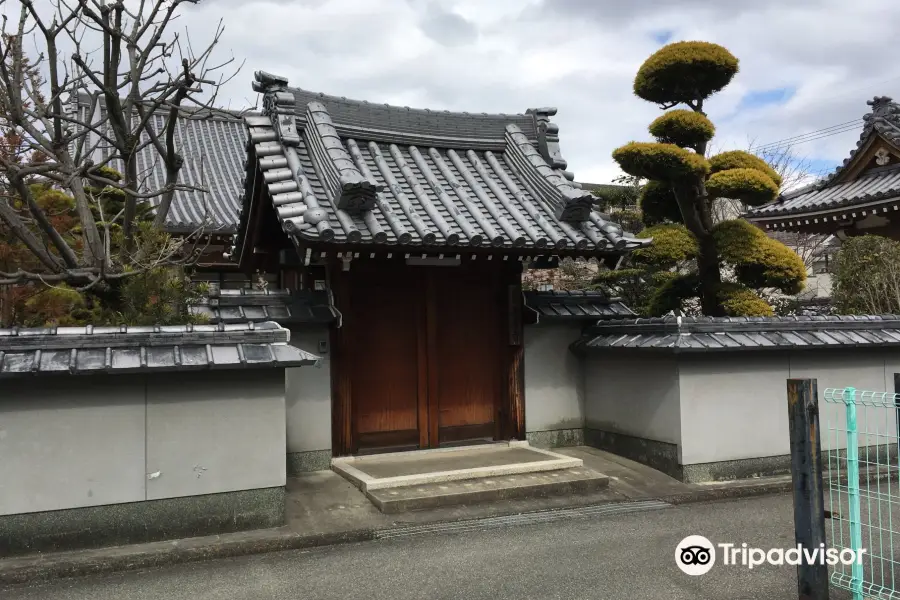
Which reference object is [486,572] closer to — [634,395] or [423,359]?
[423,359]

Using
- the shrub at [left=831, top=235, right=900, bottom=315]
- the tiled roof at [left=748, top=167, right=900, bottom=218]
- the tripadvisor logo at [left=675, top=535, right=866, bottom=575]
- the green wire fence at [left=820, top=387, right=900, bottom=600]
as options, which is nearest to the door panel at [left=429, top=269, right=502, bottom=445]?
the tripadvisor logo at [left=675, top=535, right=866, bottom=575]

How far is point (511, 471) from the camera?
7703mm

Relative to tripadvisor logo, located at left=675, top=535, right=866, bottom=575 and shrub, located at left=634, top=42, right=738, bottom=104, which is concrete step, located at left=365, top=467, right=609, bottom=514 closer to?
tripadvisor logo, located at left=675, top=535, right=866, bottom=575

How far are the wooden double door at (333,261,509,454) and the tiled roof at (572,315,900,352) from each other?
5.14 feet

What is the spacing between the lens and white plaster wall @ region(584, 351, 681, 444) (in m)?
7.96

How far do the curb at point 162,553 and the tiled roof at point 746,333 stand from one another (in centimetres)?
336

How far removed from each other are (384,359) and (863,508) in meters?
5.81

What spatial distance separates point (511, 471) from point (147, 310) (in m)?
4.53

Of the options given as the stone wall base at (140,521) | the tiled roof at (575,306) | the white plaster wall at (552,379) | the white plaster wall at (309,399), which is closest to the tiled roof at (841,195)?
the tiled roof at (575,306)

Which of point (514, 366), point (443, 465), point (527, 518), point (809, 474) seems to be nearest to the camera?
point (809, 474)

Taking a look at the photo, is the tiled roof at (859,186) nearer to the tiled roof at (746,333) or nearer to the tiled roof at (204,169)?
the tiled roof at (746,333)

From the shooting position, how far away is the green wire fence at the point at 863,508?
13.8 feet

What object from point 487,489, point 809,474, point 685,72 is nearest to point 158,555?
point 487,489

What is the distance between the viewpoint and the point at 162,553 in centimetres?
547
